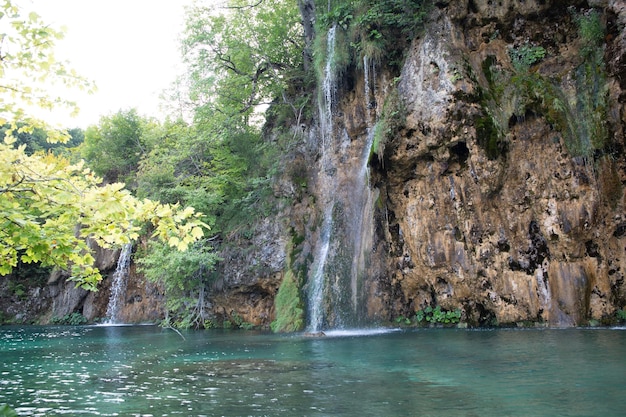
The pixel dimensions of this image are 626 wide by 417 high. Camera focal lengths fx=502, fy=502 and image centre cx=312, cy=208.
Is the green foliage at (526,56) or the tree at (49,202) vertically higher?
the green foliage at (526,56)

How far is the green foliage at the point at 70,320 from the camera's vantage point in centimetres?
2702

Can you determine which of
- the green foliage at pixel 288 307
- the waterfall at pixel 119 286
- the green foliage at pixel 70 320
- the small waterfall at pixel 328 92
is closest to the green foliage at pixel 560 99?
the small waterfall at pixel 328 92

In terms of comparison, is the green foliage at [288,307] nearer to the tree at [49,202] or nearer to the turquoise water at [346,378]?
the turquoise water at [346,378]

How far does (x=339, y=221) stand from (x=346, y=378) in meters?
10.7

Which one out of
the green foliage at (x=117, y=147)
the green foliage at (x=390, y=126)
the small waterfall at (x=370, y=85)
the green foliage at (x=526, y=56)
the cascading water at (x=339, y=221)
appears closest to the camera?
the green foliage at (x=526, y=56)

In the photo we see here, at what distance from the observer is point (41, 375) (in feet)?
29.4

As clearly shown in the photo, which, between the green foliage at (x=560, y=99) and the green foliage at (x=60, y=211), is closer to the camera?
the green foliage at (x=60, y=211)

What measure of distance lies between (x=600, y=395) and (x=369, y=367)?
3.63m

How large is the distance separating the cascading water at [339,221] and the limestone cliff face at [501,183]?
1.19 m

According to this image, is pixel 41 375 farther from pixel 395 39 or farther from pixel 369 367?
pixel 395 39

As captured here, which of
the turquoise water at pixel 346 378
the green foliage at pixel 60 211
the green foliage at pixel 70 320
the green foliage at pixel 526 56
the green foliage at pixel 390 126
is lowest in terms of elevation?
the turquoise water at pixel 346 378

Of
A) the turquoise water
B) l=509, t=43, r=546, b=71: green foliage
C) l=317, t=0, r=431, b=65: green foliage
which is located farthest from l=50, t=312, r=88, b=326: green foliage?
l=509, t=43, r=546, b=71: green foliage

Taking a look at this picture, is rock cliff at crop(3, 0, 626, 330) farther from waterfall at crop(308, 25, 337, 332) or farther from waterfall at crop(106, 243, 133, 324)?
waterfall at crop(106, 243, 133, 324)

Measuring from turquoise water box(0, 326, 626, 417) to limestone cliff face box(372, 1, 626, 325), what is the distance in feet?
7.00
